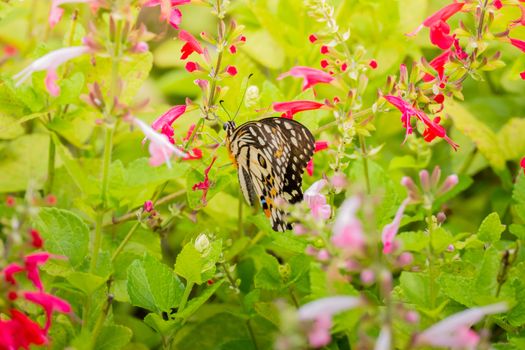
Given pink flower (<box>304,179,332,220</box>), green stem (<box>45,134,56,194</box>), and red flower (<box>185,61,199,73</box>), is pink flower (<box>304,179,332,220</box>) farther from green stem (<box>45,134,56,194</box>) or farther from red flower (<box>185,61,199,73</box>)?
green stem (<box>45,134,56,194</box>)

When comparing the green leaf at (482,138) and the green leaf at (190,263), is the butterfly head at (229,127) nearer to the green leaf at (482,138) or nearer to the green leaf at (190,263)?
the green leaf at (190,263)

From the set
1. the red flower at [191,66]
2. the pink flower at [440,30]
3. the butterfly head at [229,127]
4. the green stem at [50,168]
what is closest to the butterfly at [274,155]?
the butterfly head at [229,127]


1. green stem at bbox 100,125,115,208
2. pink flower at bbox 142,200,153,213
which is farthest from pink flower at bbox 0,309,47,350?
pink flower at bbox 142,200,153,213

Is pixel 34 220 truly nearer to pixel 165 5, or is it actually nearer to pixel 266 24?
pixel 165 5

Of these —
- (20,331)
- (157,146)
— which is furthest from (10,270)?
(157,146)

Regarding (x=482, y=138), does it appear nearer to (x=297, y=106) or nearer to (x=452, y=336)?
(x=297, y=106)

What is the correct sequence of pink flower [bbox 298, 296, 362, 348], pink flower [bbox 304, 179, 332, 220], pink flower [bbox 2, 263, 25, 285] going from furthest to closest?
pink flower [bbox 304, 179, 332, 220]
pink flower [bbox 2, 263, 25, 285]
pink flower [bbox 298, 296, 362, 348]
